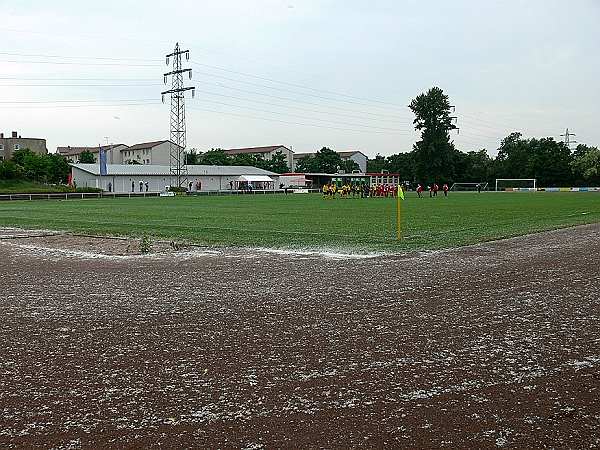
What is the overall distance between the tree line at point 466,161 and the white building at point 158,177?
1089 inches

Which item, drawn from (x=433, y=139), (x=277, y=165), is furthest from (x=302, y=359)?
(x=277, y=165)

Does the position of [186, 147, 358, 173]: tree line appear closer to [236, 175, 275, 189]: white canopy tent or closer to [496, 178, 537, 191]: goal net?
[236, 175, 275, 189]: white canopy tent

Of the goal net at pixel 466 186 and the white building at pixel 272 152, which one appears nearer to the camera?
the goal net at pixel 466 186

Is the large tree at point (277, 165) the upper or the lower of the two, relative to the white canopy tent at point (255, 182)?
upper

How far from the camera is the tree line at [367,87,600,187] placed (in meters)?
121

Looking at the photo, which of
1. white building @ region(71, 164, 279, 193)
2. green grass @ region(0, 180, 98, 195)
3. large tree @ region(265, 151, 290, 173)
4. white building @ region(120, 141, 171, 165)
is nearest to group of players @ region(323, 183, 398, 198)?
green grass @ region(0, 180, 98, 195)

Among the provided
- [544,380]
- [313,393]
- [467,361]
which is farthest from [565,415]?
[313,393]

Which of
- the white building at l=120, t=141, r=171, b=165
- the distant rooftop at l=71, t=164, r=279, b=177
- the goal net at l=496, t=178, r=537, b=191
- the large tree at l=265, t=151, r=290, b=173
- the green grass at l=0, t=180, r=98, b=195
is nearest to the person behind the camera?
the green grass at l=0, t=180, r=98, b=195

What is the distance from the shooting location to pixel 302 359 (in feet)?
21.2

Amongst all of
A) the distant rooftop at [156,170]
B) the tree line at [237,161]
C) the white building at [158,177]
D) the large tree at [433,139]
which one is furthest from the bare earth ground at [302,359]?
the tree line at [237,161]

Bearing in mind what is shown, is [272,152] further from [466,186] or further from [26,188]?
[26,188]

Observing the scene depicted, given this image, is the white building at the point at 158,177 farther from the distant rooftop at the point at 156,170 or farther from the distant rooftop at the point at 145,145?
the distant rooftop at the point at 145,145

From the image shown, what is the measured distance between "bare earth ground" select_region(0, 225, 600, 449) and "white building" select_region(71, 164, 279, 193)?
8827 centimetres

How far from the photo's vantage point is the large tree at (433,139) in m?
122
